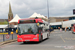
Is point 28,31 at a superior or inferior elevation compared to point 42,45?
superior

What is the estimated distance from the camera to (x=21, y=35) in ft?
56.3

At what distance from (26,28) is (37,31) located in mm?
1273

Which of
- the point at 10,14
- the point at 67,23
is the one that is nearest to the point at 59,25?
the point at 67,23

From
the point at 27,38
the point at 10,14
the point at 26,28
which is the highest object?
the point at 10,14

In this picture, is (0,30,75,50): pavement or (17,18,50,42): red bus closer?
(0,30,75,50): pavement

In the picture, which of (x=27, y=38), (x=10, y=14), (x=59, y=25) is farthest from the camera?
(x=10, y=14)

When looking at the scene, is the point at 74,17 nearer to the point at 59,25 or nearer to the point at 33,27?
the point at 59,25

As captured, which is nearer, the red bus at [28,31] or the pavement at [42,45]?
the pavement at [42,45]

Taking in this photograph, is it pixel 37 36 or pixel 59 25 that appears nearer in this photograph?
pixel 37 36

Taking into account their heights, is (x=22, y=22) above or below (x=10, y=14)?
below

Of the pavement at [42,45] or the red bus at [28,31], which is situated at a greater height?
the red bus at [28,31]

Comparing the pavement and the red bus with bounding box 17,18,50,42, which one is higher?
the red bus with bounding box 17,18,50,42

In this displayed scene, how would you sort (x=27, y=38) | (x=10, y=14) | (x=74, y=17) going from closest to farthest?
(x=27, y=38) → (x=74, y=17) → (x=10, y=14)

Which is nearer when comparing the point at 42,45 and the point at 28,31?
the point at 42,45
